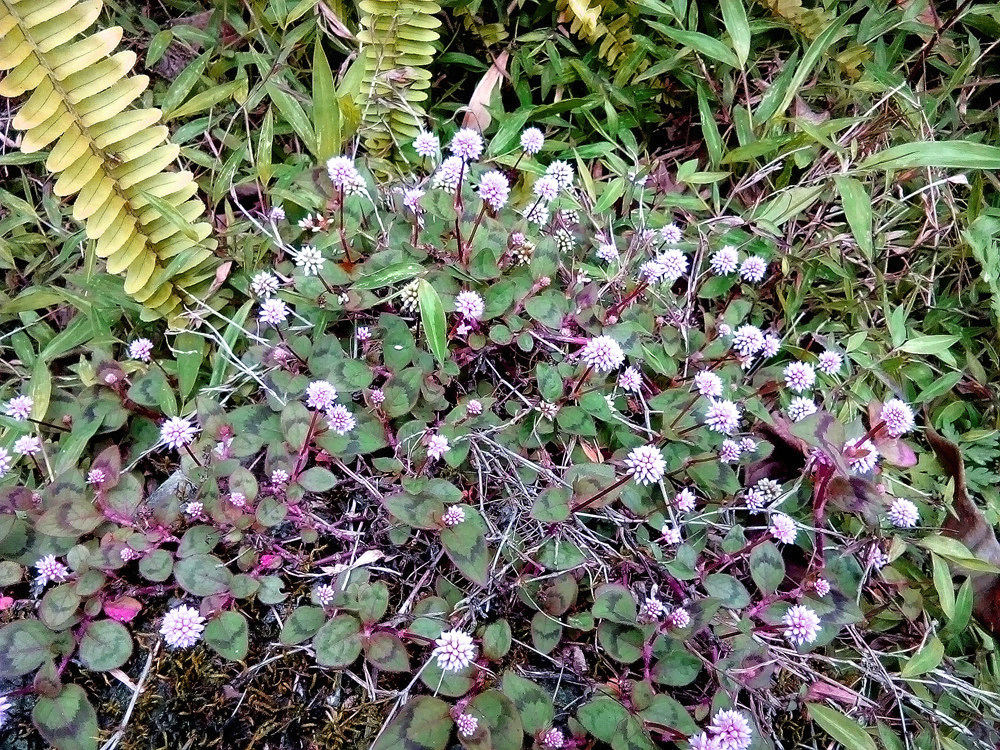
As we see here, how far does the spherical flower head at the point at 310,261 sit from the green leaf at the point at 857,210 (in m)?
1.47

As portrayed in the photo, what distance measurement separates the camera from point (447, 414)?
6.15ft

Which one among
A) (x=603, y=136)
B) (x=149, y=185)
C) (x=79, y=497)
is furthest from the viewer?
(x=603, y=136)

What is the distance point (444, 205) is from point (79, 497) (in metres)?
1.16

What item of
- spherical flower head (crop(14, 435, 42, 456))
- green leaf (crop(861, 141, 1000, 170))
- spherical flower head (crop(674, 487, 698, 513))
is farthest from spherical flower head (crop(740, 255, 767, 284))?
spherical flower head (crop(14, 435, 42, 456))

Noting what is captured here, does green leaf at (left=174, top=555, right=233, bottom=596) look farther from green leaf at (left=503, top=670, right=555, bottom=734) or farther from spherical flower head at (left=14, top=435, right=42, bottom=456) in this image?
green leaf at (left=503, top=670, right=555, bottom=734)

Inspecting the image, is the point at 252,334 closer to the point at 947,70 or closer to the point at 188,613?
the point at 188,613

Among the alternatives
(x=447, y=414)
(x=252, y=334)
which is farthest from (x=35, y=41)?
(x=447, y=414)

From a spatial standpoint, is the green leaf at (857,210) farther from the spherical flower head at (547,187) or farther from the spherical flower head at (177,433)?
the spherical flower head at (177,433)

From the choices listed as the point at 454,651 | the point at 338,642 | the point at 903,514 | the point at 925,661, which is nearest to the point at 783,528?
the point at 903,514

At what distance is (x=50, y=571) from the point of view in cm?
156

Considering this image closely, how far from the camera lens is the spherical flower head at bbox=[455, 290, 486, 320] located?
5.90ft

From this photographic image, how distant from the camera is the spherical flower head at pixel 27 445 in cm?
171

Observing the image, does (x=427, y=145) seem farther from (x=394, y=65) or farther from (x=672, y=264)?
(x=672, y=264)

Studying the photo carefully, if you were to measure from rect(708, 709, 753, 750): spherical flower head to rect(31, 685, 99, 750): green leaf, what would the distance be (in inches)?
51.8
